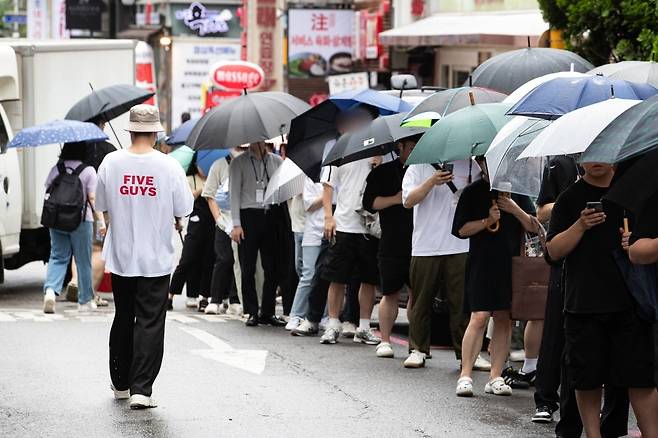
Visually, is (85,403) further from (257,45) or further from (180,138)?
(257,45)

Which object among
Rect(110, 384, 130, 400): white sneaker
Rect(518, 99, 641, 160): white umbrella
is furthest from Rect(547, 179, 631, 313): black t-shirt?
Rect(110, 384, 130, 400): white sneaker

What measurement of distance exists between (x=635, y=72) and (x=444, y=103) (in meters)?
1.44

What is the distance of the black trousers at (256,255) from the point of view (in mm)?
13602

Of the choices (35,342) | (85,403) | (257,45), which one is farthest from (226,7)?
(85,403)

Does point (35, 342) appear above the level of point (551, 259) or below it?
below

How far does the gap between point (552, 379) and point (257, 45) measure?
29.0 meters

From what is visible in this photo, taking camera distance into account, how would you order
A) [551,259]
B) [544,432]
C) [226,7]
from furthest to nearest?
[226,7] < [544,432] < [551,259]

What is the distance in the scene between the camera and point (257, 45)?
37.3 metres

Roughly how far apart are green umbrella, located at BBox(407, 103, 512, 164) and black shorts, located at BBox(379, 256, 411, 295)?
1729mm

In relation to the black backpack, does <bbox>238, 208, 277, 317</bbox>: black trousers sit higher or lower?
lower

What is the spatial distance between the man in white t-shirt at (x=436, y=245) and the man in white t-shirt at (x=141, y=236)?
218 cm

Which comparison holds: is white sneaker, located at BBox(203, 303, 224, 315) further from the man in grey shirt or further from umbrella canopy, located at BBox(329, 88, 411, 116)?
umbrella canopy, located at BBox(329, 88, 411, 116)

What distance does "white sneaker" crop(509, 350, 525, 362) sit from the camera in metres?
11.1

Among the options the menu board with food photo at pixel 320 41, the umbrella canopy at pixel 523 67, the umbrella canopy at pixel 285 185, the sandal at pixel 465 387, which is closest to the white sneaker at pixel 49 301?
the umbrella canopy at pixel 285 185
